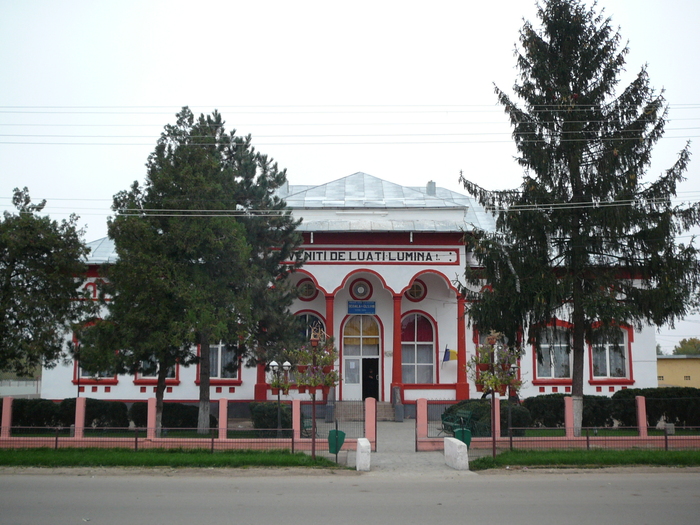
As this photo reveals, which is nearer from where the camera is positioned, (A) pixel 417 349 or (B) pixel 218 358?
(B) pixel 218 358

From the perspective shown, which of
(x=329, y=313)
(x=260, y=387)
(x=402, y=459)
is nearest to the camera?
(x=402, y=459)

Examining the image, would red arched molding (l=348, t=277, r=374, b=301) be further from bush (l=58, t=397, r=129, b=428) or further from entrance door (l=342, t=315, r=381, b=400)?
bush (l=58, t=397, r=129, b=428)

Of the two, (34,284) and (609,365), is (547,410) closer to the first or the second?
(609,365)

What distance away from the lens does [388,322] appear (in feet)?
95.0

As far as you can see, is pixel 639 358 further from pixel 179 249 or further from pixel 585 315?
pixel 179 249

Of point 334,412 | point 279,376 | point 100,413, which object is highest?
point 279,376

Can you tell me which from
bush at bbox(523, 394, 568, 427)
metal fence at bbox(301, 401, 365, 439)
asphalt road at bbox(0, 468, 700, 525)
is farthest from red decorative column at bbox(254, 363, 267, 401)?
asphalt road at bbox(0, 468, 700, 525)

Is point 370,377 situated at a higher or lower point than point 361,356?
lower

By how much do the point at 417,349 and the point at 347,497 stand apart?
1736 cm

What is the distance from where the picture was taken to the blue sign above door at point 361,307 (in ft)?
94.3

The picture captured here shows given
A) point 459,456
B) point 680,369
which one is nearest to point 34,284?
point 459,456

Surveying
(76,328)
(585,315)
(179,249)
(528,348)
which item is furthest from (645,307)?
(76,328)

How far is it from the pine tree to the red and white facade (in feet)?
22.4

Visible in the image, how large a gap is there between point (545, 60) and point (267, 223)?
10634mm
